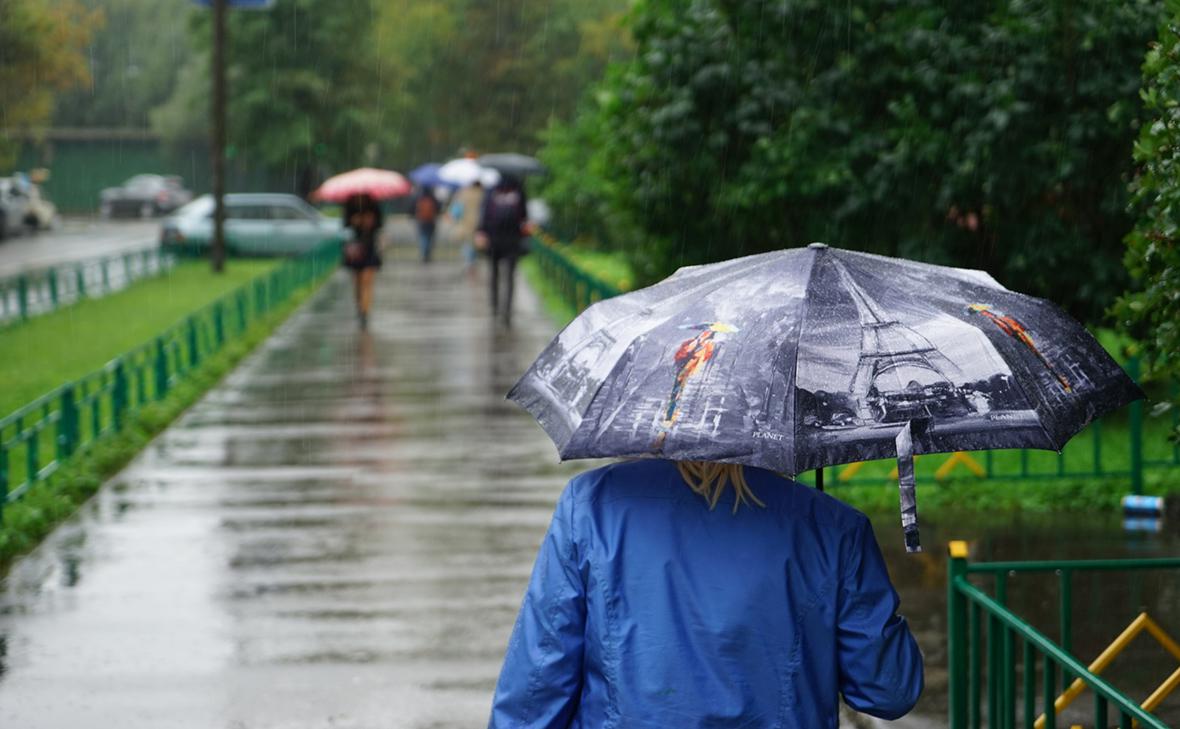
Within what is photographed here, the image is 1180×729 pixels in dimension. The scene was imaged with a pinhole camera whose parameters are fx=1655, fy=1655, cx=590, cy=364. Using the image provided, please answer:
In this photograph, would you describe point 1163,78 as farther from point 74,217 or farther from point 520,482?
point 74,217

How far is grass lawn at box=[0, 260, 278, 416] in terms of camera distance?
16688mm

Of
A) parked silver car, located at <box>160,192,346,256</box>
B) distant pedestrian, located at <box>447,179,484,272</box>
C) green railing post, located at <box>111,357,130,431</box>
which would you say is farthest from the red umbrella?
parked silver car, located at <box>160,192,346,256</box>

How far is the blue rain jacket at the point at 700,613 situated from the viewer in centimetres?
333

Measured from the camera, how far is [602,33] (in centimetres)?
5769

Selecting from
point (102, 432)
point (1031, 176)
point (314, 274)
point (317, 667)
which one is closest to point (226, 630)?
point (317, 667)

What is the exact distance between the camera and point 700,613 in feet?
10.9

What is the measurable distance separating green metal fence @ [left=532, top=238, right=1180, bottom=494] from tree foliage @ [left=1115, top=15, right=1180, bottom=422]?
14.5ft

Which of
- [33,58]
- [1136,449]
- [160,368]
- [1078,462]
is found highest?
[33,58]

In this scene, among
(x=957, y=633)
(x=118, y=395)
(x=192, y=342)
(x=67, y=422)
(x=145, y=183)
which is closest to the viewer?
(x=957, y=633)

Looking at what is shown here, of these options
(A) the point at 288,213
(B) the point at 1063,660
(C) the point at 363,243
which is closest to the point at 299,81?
(A) the point at 288,213

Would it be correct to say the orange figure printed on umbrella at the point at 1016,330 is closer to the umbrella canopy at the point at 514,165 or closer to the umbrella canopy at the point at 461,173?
the umbrella canopy at the point at 461,173

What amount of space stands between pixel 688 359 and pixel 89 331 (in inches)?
752

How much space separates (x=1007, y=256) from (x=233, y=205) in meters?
28.5

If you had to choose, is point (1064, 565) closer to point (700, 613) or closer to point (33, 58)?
point (700, 613)
